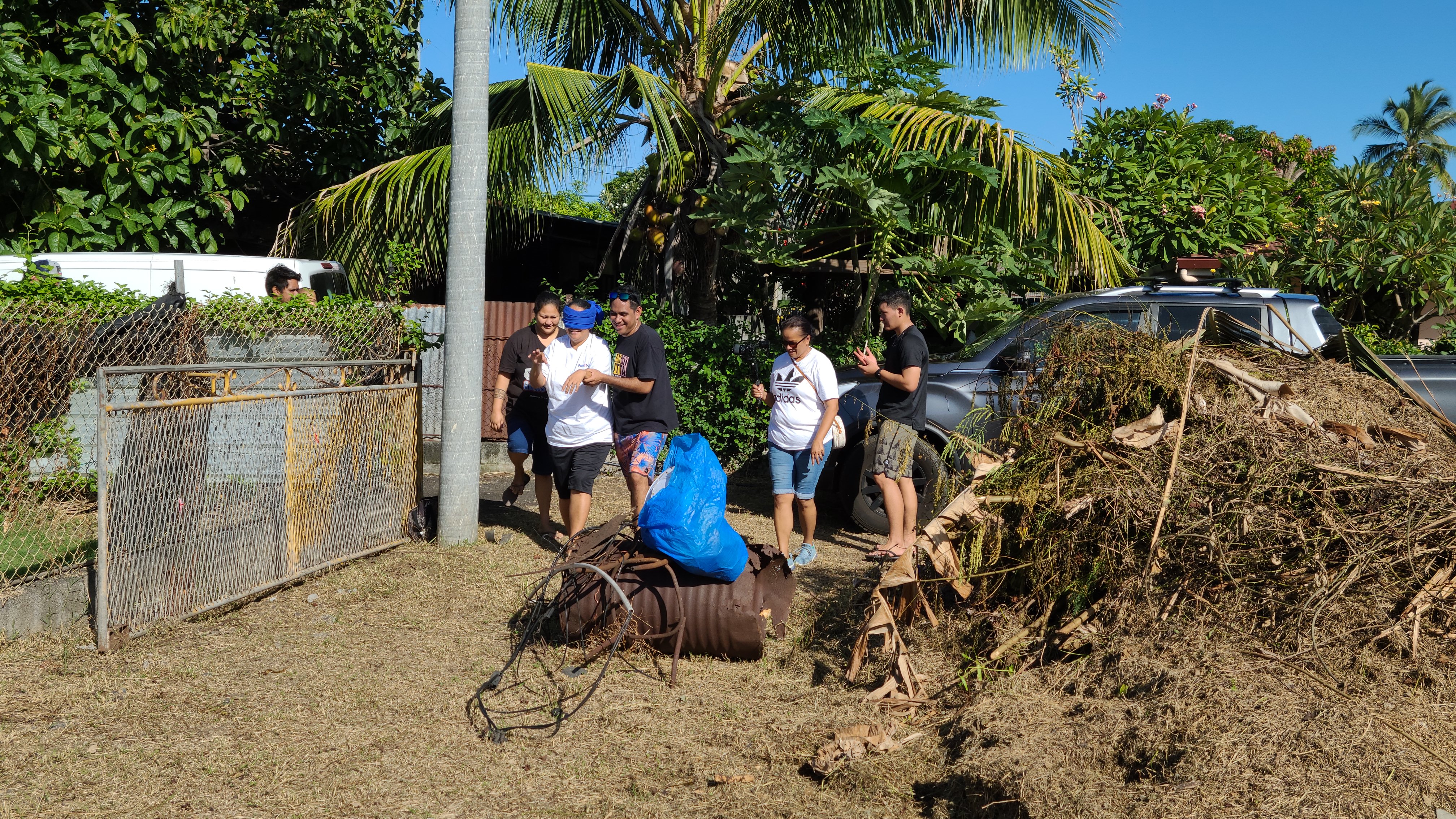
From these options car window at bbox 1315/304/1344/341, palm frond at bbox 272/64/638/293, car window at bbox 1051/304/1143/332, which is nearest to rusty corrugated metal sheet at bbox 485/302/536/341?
palm frond at bbox 272/64/638/293

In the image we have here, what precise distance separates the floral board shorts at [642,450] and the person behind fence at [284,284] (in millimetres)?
3145

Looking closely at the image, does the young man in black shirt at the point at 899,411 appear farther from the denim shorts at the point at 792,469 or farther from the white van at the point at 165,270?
the white van at the point at 165,270

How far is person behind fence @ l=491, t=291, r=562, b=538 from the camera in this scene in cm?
671

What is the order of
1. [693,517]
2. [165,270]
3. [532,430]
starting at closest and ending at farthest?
[693,517] < [532,430] < [165,270]

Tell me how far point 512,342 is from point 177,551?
2630mm

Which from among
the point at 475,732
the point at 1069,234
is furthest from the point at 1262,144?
the point at 475,732

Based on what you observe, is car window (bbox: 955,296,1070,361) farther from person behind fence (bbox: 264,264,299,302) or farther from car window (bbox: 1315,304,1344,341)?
person behind fence (bbox: 264,264,299,302)

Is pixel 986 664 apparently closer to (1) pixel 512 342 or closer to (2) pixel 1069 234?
(1) pixel 512 342

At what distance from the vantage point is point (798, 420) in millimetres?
6254

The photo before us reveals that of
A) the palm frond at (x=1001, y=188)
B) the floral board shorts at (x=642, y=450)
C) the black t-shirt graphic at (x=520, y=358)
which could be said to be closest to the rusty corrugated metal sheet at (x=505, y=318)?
the black t-shirt graphic at (x=520, y=358)

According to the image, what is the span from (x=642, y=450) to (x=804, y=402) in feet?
3.47

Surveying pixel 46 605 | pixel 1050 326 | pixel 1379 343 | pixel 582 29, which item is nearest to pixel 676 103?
pixel 582 29

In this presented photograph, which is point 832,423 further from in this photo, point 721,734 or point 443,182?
point 443,182

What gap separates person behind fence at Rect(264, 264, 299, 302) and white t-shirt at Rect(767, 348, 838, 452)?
3981 millimetres
